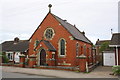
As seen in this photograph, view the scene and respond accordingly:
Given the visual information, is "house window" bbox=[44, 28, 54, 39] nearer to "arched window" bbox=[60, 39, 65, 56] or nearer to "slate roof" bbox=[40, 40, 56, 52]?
"slate roof" bbox=[40, 40, 56, 52]

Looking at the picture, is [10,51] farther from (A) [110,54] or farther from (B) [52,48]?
(A) [110,54]

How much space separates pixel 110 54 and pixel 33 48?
54.2 feet

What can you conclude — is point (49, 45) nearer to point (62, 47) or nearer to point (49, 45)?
point (49, 45)

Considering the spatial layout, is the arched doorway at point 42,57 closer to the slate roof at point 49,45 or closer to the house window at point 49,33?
the slate roof at point 49,45

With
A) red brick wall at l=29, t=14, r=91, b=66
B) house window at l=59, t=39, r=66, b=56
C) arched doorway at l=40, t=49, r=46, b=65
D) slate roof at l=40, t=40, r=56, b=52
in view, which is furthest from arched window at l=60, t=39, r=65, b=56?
arched doorway at l=40, t=49, r=46, b=65

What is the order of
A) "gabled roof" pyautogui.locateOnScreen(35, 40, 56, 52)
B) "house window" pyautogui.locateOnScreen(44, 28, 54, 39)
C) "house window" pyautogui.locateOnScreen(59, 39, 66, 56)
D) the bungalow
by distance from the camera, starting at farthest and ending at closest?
the bungalow
"house window" pyautogui.locateOnScreen(44, 28, 54, 39)
"house window" pyautogui.locateOnScreen(59, 39, 66, 56)
"gabled roof" pyautogui.locateOnScreen(35, 40, 56, 52)

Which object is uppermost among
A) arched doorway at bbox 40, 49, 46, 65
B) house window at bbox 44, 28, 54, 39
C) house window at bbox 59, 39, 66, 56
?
house window at bbox 44, 28, 54, 39

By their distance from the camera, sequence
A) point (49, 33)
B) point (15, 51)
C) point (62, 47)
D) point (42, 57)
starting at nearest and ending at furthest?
point (42, 57) → point (62, 47) → point (49, 33) → point (15, 51)

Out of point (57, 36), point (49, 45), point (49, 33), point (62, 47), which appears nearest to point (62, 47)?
point (62, 47)

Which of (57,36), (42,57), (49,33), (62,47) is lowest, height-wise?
(42,57)

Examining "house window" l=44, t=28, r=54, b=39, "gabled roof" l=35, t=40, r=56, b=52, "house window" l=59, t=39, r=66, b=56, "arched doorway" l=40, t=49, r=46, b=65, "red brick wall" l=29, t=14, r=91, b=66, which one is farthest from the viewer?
"house window" l=44, t=28, r=54, b=39

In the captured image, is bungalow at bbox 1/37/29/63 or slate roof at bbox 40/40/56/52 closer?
slate roof at bbox 40/40/56/52

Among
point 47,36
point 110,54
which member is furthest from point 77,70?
point 110,54

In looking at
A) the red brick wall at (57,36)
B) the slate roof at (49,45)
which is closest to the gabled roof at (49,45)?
the slate roof at (49,45)
